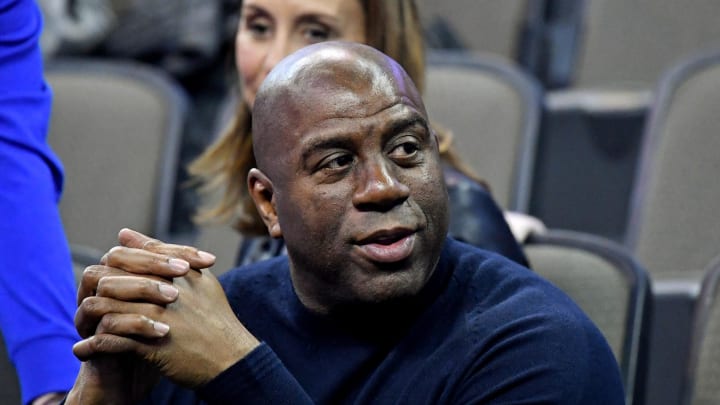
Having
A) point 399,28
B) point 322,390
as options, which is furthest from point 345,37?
point 322,390

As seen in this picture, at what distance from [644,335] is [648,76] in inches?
52.0

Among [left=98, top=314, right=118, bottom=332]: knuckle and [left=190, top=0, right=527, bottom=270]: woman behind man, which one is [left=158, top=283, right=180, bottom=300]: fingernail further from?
[left=190, top=0, right=527, bottom=270]: woman behind man

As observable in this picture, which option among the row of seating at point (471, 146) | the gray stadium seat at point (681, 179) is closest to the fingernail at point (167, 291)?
the row of seating at point (471, 146)

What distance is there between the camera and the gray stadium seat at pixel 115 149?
2.45 metres

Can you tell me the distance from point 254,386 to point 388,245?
0.17 metres

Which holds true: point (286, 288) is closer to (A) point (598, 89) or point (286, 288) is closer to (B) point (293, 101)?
(B) point (293, 101)

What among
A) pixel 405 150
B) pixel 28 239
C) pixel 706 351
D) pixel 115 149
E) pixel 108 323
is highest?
pixel 405 150

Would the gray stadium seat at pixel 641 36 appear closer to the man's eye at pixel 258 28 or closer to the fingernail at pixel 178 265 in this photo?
the man's eye at pixel 258 28

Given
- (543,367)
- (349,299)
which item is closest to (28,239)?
(349,299)

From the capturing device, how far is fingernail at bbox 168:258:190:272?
103 centimetres

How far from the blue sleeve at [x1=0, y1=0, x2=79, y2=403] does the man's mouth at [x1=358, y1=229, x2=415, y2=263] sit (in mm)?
441

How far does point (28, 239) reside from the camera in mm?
1343

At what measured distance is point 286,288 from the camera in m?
1.21

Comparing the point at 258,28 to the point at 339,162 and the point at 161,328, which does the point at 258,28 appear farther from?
the point at 161,328
